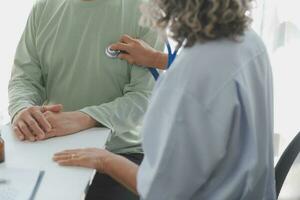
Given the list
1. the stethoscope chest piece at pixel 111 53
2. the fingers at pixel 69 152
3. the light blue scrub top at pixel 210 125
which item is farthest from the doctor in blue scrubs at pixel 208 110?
the stethoscope chest piece at pixel 111 53

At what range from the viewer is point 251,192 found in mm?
927

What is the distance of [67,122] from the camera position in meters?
1.26

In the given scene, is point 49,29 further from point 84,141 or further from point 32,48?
point 84,141

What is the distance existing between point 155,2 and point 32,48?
2.59 ft

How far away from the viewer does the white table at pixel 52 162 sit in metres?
0.93

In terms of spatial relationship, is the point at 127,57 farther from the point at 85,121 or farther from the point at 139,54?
the point at 85,121

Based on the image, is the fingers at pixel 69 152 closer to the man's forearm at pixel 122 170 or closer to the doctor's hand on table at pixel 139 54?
the man's forearm at pixel 122 170

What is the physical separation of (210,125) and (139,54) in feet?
2.15

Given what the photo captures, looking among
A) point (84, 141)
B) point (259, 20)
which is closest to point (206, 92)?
point (84, 141)

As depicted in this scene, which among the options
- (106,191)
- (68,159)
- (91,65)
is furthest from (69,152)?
(91,65)

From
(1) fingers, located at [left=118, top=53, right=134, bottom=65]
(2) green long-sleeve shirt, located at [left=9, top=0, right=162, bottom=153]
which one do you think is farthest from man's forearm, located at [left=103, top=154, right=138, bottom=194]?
(1) fingers, located at [left=118, top=53, right=134, bottom=65]

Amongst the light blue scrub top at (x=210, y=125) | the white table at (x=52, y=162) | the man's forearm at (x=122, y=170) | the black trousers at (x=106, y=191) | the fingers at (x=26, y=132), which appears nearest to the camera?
the light blue scrub top at (x=210, y=125)

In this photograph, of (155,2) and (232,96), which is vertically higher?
(155,2)

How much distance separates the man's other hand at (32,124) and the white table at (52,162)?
2 cm
